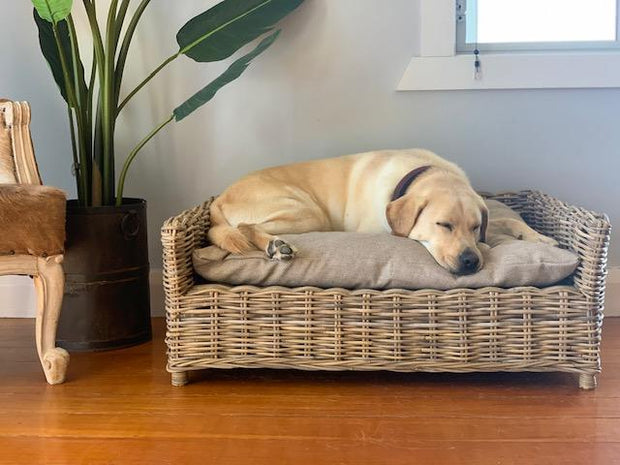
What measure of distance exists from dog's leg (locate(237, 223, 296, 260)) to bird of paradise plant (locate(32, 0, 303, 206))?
1.58 feet

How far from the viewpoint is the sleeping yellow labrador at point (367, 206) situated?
1897 mm

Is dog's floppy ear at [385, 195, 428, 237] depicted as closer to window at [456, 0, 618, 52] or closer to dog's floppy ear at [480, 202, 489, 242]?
dog's floppy ear at [480, 202, 489, 242]

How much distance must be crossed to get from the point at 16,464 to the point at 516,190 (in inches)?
71.4

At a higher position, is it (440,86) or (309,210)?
(440,86)

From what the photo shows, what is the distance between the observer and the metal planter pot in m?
2.16

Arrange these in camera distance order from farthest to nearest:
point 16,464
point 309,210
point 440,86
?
point 440,86, point 309,210, point 16,464

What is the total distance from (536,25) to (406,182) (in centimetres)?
91

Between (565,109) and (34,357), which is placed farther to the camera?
(565,109)

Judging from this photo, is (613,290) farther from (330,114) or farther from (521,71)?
(330,114)

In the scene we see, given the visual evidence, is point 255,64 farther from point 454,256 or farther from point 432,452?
point 432,452

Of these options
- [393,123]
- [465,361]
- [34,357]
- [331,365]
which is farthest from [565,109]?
[34,357]

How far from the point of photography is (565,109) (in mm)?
Answer: 2490

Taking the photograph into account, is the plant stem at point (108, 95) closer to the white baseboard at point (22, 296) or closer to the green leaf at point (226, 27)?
the green leaf at point (226, 27)

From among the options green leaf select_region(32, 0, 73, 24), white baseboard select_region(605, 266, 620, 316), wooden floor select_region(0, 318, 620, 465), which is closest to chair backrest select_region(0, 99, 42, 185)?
green leaf select_region(32, 0, 73, 24)
